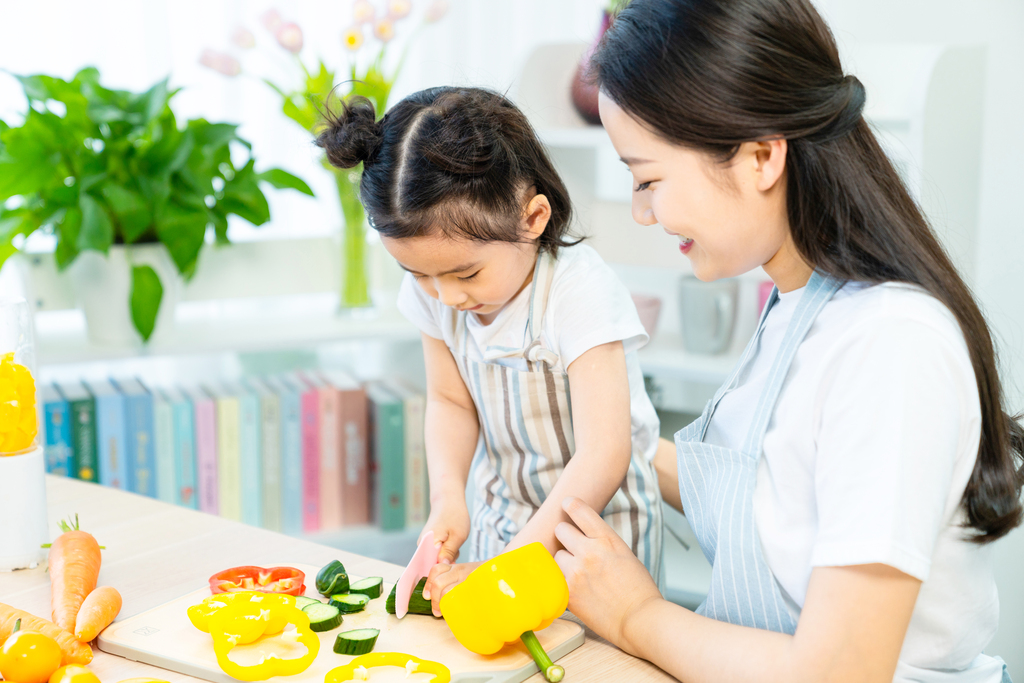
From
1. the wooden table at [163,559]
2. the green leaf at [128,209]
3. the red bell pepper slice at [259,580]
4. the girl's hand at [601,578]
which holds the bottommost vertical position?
the wooden table at [163,559]

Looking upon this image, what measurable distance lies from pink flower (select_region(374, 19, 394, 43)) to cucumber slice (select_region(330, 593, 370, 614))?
145cm

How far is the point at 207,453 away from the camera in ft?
6.65

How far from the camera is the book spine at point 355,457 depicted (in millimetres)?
2133

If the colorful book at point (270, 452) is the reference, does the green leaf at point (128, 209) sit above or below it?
above

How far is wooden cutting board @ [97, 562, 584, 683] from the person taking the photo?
0.81 m

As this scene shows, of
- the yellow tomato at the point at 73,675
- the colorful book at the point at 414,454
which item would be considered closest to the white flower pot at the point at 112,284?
the colorful book at the point at 414,454

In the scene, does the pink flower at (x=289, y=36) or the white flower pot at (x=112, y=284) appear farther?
the pink flower at (x=289, y=36)

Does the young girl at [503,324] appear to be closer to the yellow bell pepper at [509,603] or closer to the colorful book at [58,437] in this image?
the yellow bell pepper at [509,603]

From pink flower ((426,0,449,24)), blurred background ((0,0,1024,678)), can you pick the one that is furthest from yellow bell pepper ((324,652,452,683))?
pink flower ((426,0,449,24))

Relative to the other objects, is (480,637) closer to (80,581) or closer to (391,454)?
(80,581)

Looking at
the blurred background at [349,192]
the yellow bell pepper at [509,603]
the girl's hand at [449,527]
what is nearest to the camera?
the yellow bell pepper at [509,603]

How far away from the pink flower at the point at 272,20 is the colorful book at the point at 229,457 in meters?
0.79

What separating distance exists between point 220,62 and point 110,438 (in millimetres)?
811

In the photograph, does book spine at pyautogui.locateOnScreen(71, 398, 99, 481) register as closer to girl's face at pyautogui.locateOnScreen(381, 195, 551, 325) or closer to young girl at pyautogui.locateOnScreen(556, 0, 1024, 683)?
girl's face at pyautogui.locateOnScreen(381, 195, 551, 325)
